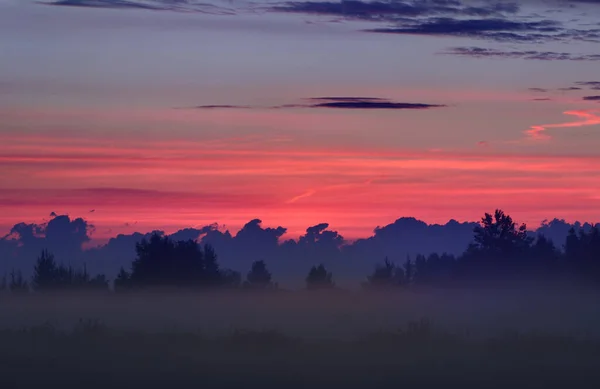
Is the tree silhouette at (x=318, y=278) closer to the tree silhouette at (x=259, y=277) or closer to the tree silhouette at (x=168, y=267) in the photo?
the tree silhouette at (x=259, y=277)

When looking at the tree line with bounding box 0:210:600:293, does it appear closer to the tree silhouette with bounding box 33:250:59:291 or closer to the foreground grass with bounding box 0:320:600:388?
the tree silhouette with bounding box 33:250:59:291

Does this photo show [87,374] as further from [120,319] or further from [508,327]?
[508,327]

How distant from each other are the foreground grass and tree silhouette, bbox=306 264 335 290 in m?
67.9

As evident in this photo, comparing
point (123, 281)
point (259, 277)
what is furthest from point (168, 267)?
point (259, 277)

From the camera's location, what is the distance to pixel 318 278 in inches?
5241

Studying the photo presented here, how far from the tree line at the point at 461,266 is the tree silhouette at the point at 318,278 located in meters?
9.27

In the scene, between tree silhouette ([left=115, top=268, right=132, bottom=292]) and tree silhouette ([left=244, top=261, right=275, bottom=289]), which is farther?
tree silhouette ([left=244, top=261, right=275, bottom=289])

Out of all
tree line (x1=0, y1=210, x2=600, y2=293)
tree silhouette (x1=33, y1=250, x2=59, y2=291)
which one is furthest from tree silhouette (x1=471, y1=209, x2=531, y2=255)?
tree silhouette (x1=33, y1=250, x2=59, y2=291)

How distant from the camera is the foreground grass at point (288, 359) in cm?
4344

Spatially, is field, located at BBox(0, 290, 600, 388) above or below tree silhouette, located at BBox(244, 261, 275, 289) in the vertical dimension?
below

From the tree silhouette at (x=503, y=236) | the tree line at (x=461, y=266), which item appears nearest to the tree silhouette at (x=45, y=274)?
the tree line at (x=461, y=266)

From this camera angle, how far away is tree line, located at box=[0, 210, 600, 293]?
101062 mm

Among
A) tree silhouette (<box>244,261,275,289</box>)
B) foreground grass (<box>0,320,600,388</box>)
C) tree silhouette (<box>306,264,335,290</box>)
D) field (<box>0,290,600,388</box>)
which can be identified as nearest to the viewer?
foreground grass (<box>0,320,600,388</box>)

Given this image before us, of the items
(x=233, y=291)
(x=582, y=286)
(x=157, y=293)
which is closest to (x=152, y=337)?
(x=157, y=293)
